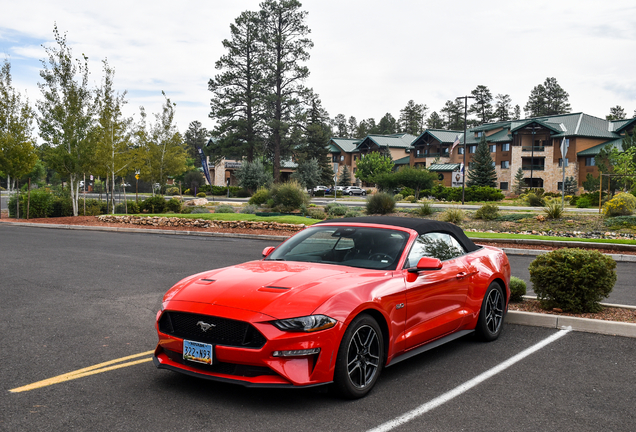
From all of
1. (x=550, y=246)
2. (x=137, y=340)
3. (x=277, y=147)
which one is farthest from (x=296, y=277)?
(x=277, y=147)

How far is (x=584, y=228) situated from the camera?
21.0 metres

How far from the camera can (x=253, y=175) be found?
2319 inches

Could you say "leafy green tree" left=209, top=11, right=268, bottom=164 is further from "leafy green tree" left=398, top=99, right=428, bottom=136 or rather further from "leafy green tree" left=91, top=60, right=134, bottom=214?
"leafy green tree" left=398, top=99, right=428, bottom=136

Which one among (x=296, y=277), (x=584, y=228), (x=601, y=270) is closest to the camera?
(x=296, y=277)

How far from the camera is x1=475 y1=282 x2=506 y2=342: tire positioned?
618 cm

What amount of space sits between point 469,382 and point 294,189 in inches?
1075

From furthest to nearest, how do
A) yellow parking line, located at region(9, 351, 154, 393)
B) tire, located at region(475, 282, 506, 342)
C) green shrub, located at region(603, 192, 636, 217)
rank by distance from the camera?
1. green shrub, located at region(603, 192, 636, 217)
2. tire, located at region(475, 282, 506, 342)
3. yellow parking line, located at region(9, 351, 154, 393)

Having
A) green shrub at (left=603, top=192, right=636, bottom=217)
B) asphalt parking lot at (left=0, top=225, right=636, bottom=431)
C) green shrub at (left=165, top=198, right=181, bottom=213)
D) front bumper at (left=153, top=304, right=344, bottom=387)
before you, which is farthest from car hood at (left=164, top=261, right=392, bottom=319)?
green shrub at (left=165, top=198, right=181, bottom=213)

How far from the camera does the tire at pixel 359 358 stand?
424 cm

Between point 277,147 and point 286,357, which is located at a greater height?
point 277,147

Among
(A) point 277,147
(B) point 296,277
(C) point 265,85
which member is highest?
(C) point 265,85

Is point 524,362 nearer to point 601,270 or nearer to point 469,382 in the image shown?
point 469,382

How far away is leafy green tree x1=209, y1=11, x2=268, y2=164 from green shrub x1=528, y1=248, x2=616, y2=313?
49327 mm

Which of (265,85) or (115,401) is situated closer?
(115,401)
